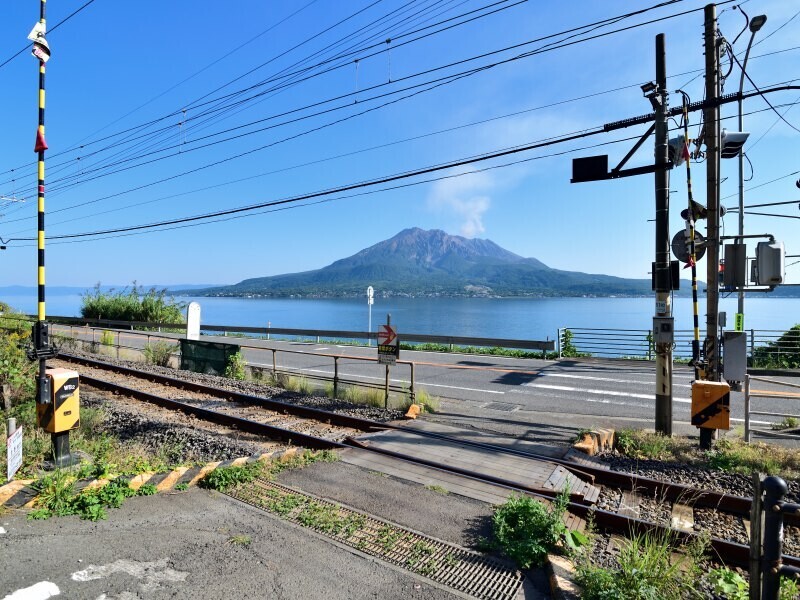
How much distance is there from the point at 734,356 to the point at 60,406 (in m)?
10.2

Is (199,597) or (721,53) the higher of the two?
(721,53)

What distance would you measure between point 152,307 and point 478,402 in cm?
2940

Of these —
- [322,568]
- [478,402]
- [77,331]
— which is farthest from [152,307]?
[322,568]

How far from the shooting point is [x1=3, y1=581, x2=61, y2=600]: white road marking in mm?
3330

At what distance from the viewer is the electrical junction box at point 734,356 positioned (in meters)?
8.19

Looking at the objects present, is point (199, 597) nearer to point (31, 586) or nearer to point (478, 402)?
point (31, 586)

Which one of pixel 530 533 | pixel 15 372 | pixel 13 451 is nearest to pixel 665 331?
pixel 530 533

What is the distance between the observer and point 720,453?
7410 millimetres

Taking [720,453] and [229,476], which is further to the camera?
[720,453]

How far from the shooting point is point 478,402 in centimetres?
1219

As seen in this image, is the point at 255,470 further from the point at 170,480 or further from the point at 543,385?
the point at 543,385

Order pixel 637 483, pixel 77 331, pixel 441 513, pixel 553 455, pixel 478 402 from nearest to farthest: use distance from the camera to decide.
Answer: pixel 441 513 < pixel 637 483 < pixel 553 455 < pixel 478 402 < pixel 77 331

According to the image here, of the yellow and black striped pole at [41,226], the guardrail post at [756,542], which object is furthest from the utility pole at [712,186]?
the yellow and black striped pole at [41,226]

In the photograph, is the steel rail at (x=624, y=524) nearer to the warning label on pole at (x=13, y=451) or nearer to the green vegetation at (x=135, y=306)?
the warning label on pole at (x=13, y=451)
